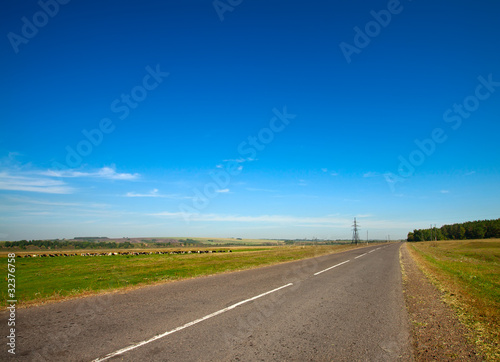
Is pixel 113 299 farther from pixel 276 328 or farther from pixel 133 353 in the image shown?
pixel 276 328

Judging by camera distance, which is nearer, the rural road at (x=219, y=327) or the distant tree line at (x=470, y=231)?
the rural road at (x=219, y=327)

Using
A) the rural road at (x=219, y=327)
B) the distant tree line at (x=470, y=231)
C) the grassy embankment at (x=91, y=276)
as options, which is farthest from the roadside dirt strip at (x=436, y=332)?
the distant tree line at (x=470, y=231)

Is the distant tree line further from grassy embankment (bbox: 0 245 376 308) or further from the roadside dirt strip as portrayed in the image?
the roadside dirt strip

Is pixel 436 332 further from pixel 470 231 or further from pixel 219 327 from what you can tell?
pixel 470 231

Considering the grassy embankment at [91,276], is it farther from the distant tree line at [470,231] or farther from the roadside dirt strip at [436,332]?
the distant tree line at [470,231]

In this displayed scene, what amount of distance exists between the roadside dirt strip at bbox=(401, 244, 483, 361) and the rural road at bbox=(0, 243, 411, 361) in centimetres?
29

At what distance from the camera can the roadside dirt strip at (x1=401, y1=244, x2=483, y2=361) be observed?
457 centimetres

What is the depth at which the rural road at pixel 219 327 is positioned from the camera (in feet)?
14.8

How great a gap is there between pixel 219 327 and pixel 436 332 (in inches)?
195

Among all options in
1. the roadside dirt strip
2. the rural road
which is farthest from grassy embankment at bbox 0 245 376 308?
the roadside dirt strip

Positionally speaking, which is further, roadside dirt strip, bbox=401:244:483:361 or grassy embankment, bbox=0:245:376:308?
grassy embankment, bbox=0:245:376:308

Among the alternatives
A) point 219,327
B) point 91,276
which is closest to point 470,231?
point 91,276

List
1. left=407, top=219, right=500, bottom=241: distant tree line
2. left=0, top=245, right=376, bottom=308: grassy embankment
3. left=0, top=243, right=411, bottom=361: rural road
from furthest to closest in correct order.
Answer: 1. left=407, top=219, right=500, bottom=241: distant tree line
2. left=0, top=245, right=376, bottom=308: grassy embankment
3. left=0, top=243, right=411, bottom=361: rural road

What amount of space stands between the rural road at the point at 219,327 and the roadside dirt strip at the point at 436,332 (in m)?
0.29
